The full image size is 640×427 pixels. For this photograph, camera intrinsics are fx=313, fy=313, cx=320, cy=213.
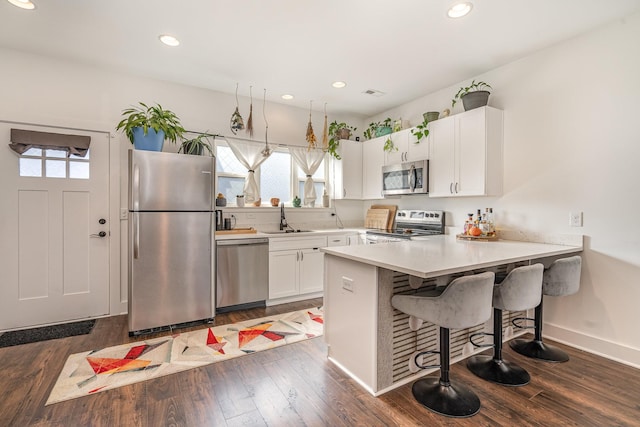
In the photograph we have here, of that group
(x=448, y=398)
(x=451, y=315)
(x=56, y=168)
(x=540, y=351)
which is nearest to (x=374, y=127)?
(x=540, y=351)

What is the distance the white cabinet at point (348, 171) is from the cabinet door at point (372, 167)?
7cm

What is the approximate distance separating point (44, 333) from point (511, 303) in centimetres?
407

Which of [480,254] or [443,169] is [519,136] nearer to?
[443,169]

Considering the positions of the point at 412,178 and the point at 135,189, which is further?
the point at 412,178

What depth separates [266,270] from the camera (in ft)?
12.5

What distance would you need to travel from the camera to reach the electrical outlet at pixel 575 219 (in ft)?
8.91

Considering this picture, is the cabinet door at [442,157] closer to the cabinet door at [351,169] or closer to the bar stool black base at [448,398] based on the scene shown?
the cabinet door at [351,169]

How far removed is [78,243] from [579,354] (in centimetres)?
487

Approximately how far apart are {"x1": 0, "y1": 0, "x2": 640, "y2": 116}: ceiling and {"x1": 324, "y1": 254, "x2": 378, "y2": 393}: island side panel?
192 centimetres

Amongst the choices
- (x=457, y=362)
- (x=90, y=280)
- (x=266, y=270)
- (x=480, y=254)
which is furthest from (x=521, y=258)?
(x=90, y=280)

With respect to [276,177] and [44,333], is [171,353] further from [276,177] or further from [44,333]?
[276,177]

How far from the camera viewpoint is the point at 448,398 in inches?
76.5

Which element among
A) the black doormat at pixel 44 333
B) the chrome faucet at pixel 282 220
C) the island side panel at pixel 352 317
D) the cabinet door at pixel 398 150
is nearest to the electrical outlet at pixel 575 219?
the cabinet door at pixel 398 150

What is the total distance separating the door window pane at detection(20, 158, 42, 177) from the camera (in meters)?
3.09
